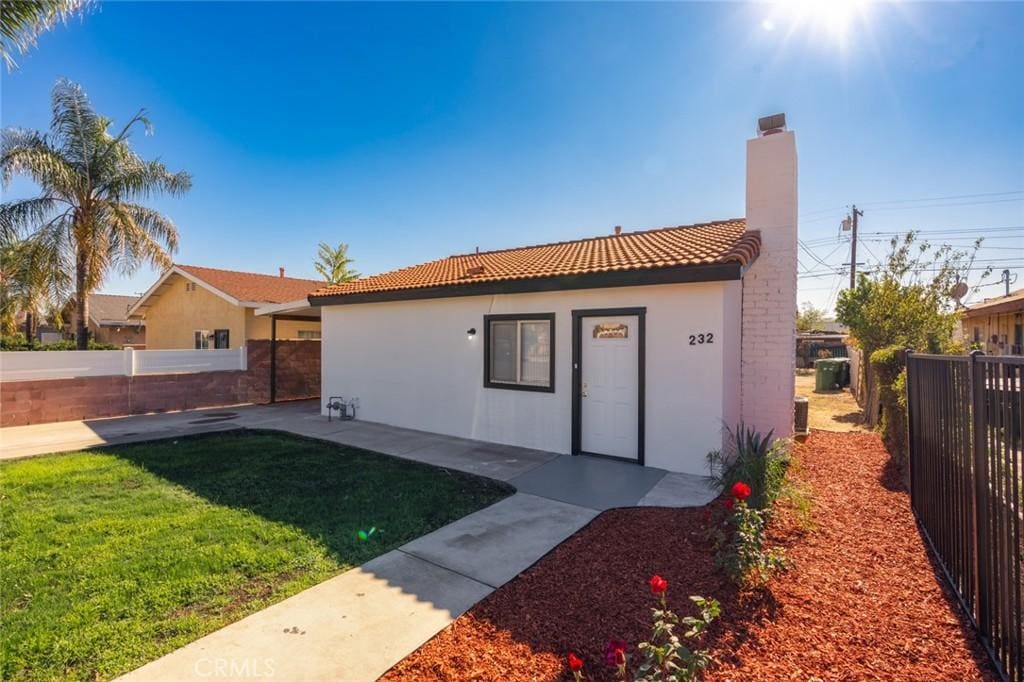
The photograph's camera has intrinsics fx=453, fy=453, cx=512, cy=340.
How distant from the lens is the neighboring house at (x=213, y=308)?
16125 millimetres

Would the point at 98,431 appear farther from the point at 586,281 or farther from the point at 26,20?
the point at 586,281

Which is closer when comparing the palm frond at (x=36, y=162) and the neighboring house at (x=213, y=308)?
the palm frond at (x=36, y=162)

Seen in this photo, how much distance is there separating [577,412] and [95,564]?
19.9 feet

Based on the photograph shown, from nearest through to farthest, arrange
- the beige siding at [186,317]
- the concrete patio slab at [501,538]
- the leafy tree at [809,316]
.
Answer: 1. the concrete patio slab at [501,538]
2. the beige siding at [186,317]
3. the leafy tree at [809,316]

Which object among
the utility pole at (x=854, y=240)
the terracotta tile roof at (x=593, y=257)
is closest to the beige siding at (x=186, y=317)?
the terracotta tile roof at (x=593, y=257)

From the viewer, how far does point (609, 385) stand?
738cm

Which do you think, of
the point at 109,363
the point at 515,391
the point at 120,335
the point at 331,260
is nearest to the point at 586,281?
the point at 515,391

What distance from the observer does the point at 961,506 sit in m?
3.24

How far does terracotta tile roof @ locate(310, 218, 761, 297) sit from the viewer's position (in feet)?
22.6

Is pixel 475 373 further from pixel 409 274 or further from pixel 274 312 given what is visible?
pixel 274 312

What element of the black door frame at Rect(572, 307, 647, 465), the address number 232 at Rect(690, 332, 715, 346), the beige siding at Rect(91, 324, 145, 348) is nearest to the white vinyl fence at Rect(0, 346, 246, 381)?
the black door frame at Rect(572, 307, 647, 465)

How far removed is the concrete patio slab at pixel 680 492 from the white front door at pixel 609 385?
0.92 metres

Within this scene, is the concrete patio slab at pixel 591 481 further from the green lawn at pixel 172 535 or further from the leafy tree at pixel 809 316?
the leafy tree at pixel 809 316

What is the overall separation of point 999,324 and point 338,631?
31584mm
